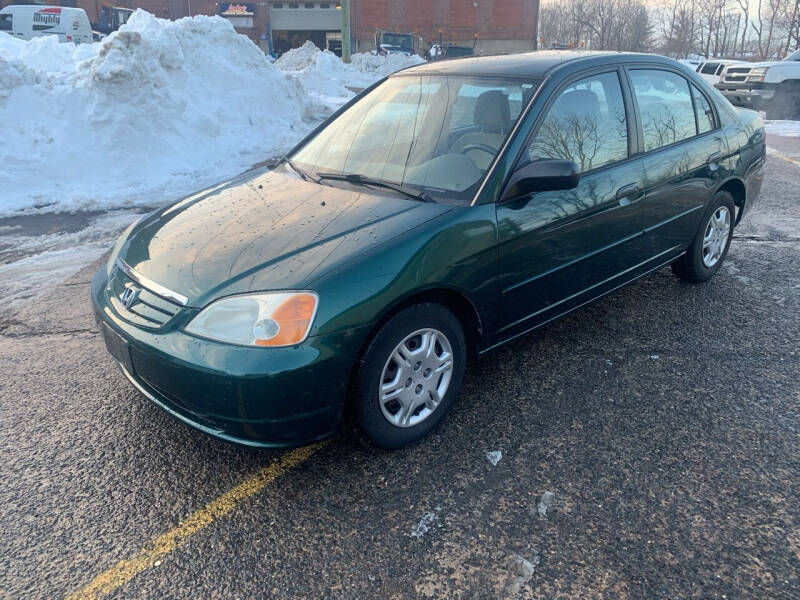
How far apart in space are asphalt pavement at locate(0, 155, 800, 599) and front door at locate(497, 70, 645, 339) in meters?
0.46

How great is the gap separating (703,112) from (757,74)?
1346 cm

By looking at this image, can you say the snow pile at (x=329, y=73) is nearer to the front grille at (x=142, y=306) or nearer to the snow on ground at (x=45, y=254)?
the snow on ground at (x=45, y=254)

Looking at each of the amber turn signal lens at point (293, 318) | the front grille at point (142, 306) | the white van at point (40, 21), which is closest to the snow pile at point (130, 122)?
the front grille at point (142, 306)

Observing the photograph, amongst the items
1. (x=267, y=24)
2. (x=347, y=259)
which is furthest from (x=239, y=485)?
(x=267, y=24)

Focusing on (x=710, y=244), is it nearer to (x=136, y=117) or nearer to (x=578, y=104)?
(x=578, y=104)

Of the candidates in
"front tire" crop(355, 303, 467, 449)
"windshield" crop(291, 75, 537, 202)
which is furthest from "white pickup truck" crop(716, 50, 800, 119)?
"front tire" crop(355, 303, 467, 449)

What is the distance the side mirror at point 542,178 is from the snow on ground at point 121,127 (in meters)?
3.69

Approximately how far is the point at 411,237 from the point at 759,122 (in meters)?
3.85

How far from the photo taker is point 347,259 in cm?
246

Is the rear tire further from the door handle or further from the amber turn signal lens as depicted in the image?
the amber turn signal lens

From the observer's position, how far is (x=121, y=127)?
27.6ft

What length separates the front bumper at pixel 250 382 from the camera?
7.34 feet

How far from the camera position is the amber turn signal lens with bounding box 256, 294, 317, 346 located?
7.43 ft

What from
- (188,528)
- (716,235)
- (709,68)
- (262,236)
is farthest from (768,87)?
(188,528)
